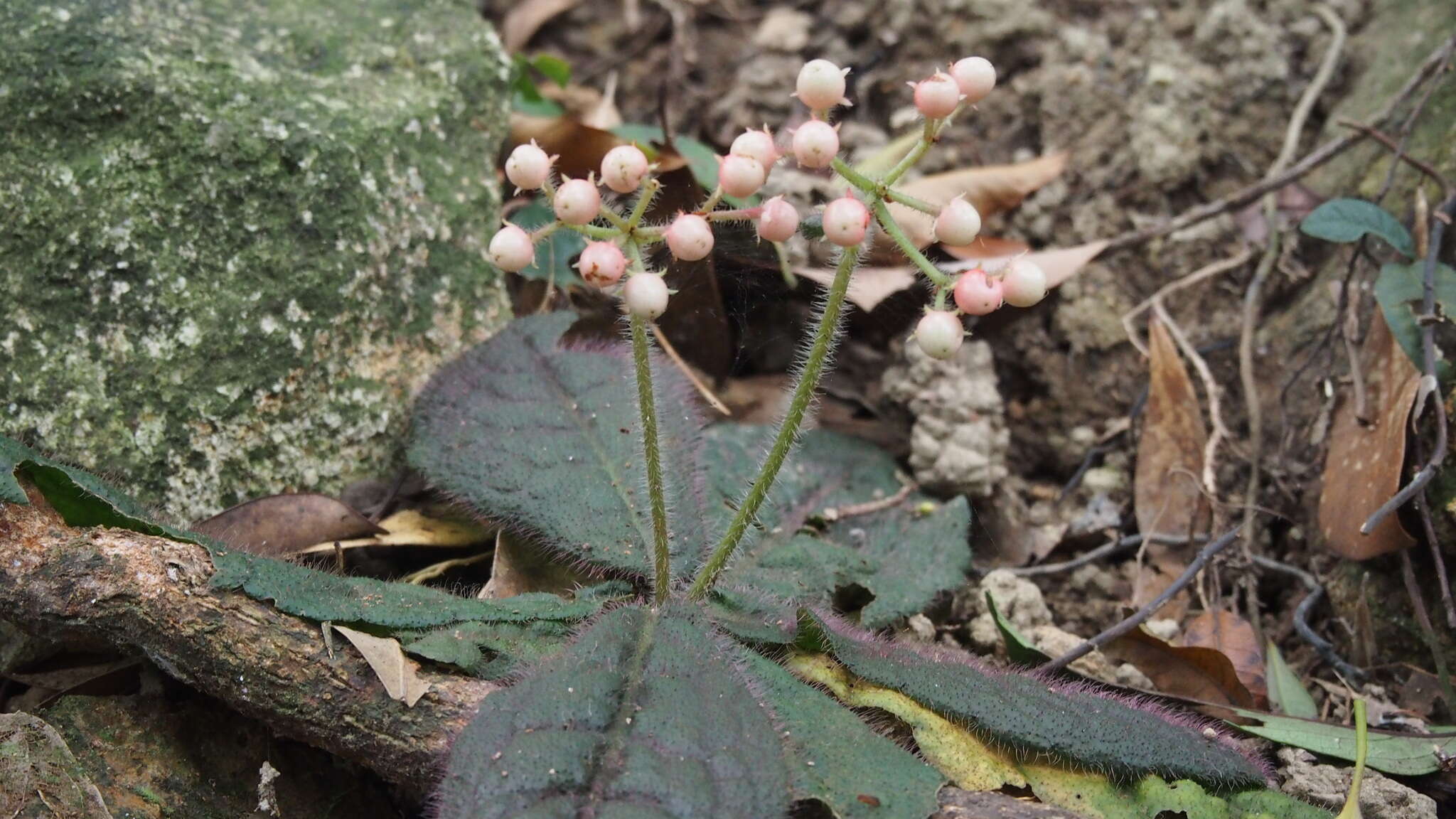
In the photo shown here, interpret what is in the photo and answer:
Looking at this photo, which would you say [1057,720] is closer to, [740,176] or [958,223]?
[958,223]

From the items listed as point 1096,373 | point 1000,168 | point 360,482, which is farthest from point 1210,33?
point 360,482

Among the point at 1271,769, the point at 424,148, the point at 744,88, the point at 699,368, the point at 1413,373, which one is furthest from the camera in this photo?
A: the point at 744,88

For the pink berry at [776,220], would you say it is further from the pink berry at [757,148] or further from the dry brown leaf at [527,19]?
the dry brown leaf at [527,19]

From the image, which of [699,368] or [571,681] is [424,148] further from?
[571,681]

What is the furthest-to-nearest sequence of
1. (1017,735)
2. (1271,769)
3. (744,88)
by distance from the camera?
(744,88) → (1271,769) → (1017,735)

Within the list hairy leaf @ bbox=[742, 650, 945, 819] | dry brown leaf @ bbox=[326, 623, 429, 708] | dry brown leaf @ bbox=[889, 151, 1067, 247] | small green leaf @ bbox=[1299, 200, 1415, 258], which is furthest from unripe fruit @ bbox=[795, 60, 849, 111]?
dry brown leaf @ bbox=[889, 151, 1067, 247]

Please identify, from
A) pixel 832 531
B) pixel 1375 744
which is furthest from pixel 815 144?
pixel 1375 744
